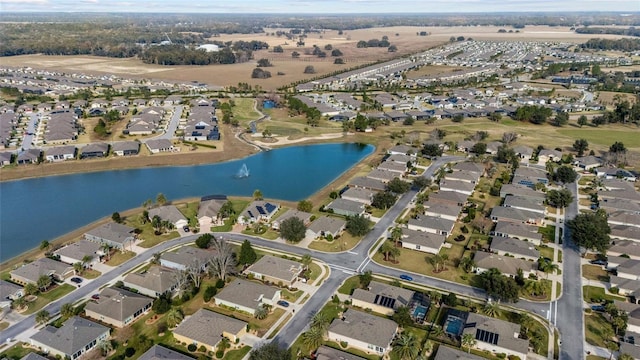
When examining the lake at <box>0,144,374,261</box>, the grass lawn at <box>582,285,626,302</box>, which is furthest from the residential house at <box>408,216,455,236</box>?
the lake at <box>0,144,374,261</box>

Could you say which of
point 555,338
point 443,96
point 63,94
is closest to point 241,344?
point 555,338

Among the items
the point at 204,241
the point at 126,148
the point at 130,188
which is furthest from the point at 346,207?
the point at 126,148

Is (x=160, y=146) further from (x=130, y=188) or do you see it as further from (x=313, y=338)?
(x=313, y=338)

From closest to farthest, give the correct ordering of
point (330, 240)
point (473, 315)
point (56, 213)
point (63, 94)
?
point (473, 315), point (330, 240), point (56, 213), point (63, 94)

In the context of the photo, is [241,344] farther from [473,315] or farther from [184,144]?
[184,144]

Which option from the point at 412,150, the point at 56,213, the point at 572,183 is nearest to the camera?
the point at 56,213

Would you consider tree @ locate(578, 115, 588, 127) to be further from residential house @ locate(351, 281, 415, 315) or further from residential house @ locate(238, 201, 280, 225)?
residential house @ locate(351, 281, 415, 315)
